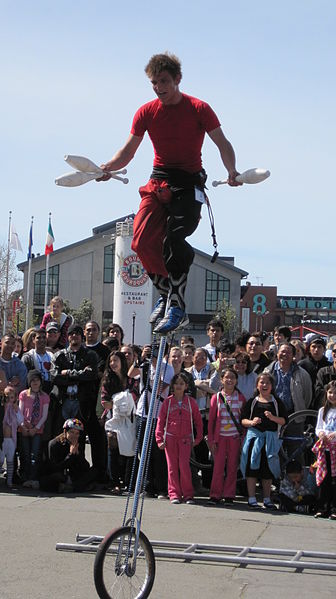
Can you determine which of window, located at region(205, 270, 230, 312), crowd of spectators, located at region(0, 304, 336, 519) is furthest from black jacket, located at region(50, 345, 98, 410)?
window, located at region(205, 270, 230, 312)

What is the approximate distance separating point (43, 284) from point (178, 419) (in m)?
59.8

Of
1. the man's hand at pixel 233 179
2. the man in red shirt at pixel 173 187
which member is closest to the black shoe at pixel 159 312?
the man in red shirt at pixel 173 187

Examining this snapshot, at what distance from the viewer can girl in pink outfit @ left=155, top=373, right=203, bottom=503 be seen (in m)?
8.77

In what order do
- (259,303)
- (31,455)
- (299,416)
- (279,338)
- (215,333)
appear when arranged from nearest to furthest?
(299,416) < (31,455) < (215,333) < (279,338) < (259,303)

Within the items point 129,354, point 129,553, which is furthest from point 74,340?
point 129,553

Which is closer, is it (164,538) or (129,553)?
(129,553)

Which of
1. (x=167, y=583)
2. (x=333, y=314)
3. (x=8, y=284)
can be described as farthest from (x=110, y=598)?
(x=333, y=314)

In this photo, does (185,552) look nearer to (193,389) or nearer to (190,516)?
(190,516)

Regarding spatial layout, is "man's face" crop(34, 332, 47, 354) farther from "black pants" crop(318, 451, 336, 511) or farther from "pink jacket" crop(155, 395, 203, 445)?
"black pants" crop(318, 451, 336, 511)

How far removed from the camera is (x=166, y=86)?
4656 mm

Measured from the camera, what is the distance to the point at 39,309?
218ft

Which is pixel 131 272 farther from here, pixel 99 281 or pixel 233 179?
pixel 233 179

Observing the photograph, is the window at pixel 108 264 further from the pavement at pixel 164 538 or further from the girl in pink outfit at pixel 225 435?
the girl in pink outfit at pixel 225 435

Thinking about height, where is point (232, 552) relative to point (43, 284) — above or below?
below
